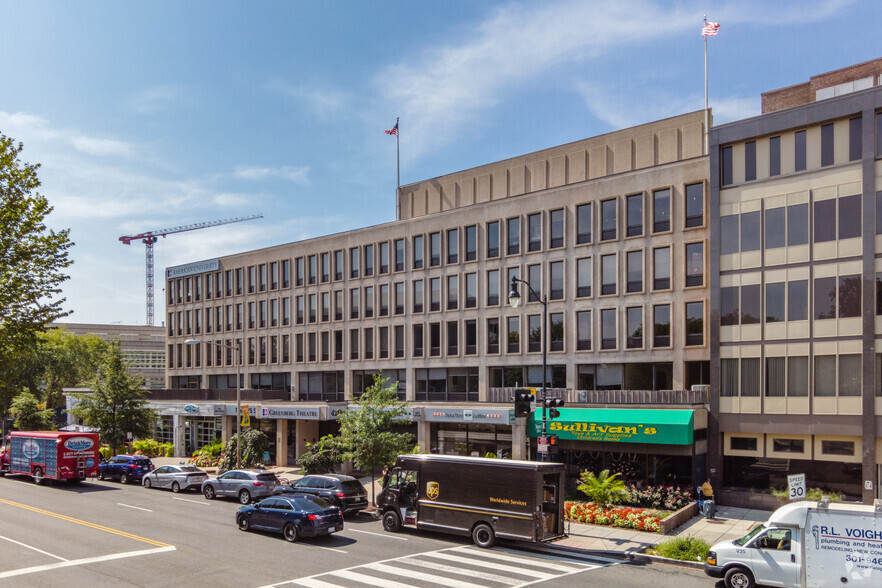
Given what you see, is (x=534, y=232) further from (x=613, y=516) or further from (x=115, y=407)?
(x=115, y=407)

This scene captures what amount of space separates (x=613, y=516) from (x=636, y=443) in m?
6.83

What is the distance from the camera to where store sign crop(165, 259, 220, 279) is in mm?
62938

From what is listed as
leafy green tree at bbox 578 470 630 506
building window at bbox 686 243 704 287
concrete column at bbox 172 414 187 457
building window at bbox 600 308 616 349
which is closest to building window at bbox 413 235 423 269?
building window at bbox 600 308 616 349

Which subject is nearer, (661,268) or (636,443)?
(636,443)

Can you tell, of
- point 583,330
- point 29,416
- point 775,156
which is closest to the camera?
point 775,156

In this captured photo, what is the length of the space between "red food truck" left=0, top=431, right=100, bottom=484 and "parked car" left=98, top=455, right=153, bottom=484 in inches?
72.9

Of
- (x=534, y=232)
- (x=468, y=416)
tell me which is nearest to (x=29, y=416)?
(x=468, y=416)

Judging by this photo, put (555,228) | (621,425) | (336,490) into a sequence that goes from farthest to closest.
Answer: (555,228), (621,425), (336,490)

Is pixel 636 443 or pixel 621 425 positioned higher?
pixel 621 425

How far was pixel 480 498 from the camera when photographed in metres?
24.5

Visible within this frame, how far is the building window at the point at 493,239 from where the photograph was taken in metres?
43.6

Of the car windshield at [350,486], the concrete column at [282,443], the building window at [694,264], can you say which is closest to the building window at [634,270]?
the building window at [694,264]

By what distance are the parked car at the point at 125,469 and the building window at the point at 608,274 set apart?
2917cm

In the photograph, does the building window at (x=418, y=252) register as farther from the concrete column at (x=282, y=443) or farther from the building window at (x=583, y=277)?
the concrete column at (x=282, y=443)
